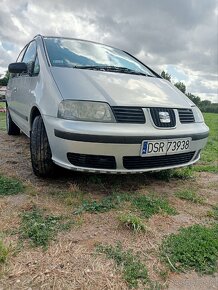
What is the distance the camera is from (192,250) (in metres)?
1.75

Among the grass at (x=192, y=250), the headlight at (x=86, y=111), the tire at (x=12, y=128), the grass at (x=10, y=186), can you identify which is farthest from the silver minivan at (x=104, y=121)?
the tire at (x=12, y=128)

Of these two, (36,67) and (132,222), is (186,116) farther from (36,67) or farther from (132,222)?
(36,67)

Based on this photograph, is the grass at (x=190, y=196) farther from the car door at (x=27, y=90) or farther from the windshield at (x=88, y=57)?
the car door at (x=27, y=90)

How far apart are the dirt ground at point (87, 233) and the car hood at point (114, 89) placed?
2.65 feet

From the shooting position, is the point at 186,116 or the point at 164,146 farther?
the point at 186,116

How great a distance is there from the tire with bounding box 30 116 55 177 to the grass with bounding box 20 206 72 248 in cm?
58

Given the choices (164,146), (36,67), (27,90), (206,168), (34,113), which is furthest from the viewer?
(206,168)

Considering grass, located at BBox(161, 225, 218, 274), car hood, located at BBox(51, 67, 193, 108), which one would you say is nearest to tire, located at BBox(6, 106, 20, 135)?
car hood, located at BBox(51, 67, 193, 108)

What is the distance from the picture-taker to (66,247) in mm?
1734

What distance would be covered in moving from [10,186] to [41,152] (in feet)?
1.34

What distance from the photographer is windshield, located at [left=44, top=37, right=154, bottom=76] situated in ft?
10.1

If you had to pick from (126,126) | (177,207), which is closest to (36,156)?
(126,126)

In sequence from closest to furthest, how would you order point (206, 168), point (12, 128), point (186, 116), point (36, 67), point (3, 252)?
point (3, 252), point (186, 116), point (36, 67), point (206, 168), point (12, 128)

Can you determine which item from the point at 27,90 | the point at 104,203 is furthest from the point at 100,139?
the point at 27,90
